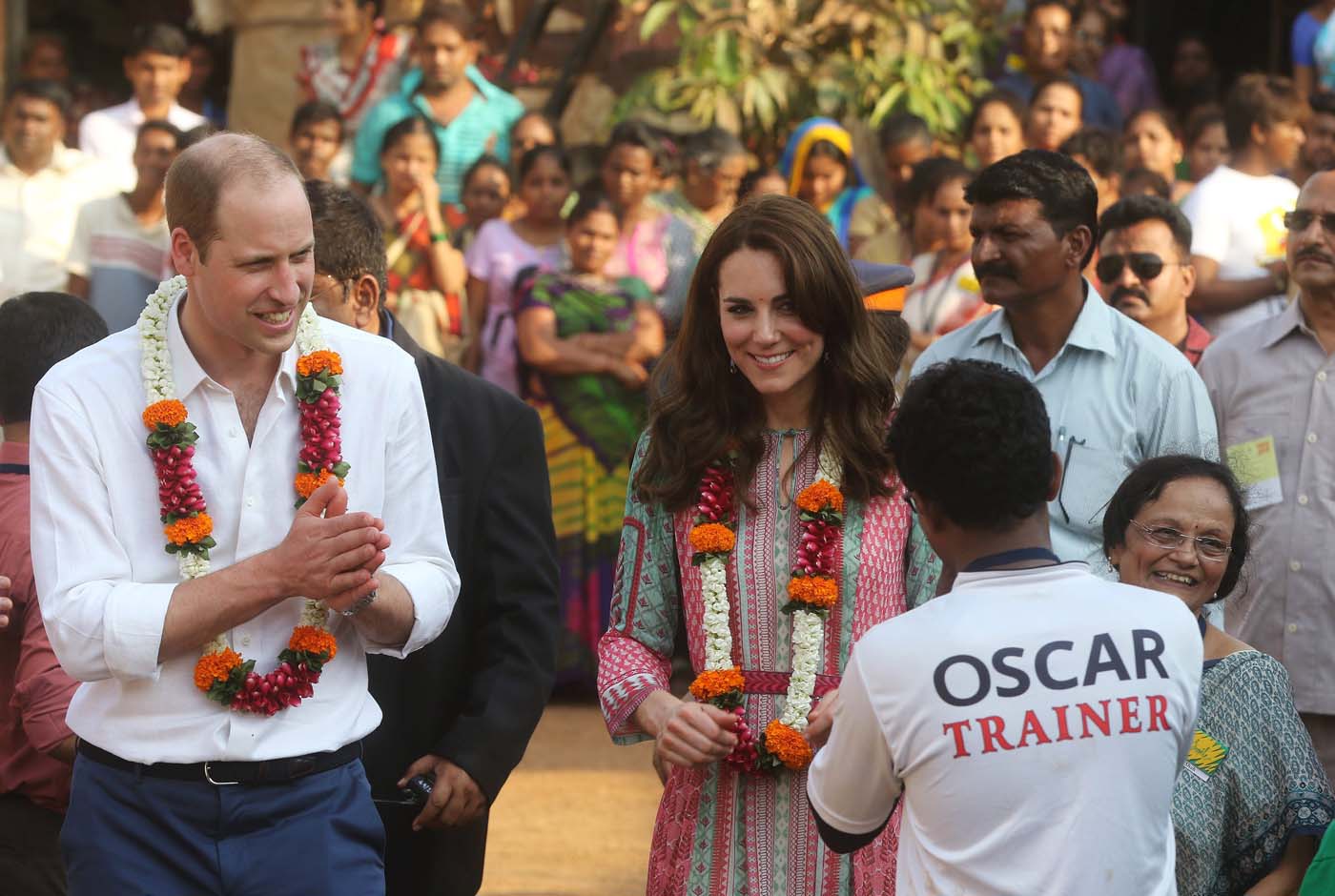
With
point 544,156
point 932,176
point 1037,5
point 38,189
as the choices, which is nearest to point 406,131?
point 544,156

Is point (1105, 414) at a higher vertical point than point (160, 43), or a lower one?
lower

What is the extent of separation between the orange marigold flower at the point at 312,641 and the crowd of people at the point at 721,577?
0.01 metres

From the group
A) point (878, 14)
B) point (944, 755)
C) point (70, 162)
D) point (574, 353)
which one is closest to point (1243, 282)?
point (574, 353)

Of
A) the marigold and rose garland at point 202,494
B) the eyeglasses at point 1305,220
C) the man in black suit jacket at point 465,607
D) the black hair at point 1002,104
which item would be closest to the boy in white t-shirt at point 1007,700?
the marigold and rose garland at point 202,494

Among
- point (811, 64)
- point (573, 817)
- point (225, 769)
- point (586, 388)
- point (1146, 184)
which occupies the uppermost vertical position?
point (811, 64)

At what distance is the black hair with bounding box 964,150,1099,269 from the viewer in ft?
16.4

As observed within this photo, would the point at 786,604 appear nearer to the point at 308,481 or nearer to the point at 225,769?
the point at 308,481

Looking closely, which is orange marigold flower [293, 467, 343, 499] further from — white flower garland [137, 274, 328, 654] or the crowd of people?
white flower garland [137, 274, 328, 654]

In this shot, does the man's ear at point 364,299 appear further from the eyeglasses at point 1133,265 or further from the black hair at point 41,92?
the black hair at point 41,92

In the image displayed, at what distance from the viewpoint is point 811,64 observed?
11.6 meters

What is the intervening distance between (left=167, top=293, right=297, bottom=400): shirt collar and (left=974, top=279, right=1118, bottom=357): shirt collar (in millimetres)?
2131

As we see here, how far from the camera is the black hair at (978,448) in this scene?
3.07m

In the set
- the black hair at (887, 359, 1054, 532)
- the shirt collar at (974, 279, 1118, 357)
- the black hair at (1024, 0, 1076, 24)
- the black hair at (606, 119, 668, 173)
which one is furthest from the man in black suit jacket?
the black hair at (1024, 0, 1076, 24)

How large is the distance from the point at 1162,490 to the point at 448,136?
6.73m
